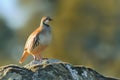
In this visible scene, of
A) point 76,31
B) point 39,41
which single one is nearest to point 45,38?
point 39,41

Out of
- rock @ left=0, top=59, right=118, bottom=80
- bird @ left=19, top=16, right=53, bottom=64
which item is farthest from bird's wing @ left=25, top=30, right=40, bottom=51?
rock @ left=0, top=59, right=118, bottom=80

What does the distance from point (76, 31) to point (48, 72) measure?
29072mm

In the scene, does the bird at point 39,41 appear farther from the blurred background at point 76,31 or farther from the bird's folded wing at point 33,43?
the blurred background at point 76,31

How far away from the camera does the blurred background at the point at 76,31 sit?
121 ft

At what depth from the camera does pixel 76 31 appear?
130 ft

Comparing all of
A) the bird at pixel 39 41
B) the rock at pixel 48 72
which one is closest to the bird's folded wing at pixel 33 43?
the bird at pixel 39 41

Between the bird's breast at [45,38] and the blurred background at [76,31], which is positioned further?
the blurred background at [76,31]

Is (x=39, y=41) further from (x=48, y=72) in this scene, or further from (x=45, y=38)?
(x=48, y=72)

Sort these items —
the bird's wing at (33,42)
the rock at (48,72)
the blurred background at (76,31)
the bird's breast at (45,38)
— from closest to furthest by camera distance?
the rock at (48,72)
the bird's breast at (45,38)
the bird's wing at (33,42)
the blurred background at (76,31)

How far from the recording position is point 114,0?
130 feet

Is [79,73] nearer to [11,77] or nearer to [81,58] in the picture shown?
[11,77]

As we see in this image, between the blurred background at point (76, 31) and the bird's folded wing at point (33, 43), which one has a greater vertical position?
the bird's folded wing at point (33, 43)

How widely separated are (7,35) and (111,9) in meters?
7.16

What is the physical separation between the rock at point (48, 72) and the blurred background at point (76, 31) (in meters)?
23.8
